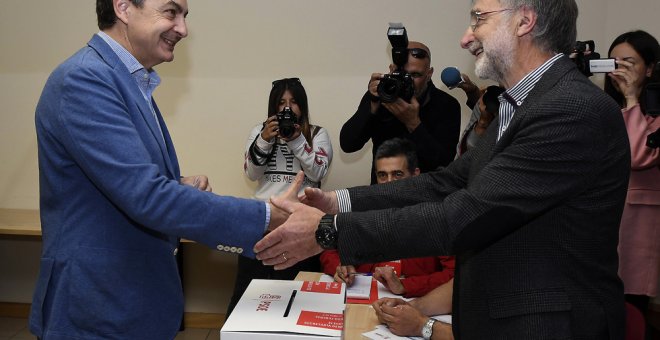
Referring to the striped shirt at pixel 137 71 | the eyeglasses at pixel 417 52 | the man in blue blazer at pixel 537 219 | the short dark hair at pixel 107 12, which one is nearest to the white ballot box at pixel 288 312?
the man in blue blazer at pixel 537 219

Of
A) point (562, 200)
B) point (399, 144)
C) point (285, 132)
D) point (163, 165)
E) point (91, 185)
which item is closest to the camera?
point (562, 200)

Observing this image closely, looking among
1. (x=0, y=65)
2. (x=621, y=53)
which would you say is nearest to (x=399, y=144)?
(x=621, y=53)

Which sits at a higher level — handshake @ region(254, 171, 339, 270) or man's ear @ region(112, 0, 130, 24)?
man's ear @ region(112, 0, 130, 24)

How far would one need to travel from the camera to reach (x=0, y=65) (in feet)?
13.0

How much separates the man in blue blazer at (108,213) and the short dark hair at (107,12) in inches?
4.6

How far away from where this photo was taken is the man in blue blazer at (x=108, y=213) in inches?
50.4

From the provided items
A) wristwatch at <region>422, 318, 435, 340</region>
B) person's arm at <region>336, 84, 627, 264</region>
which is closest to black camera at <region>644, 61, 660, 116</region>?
person's arm at <region>336, 84, 627, 264</region>

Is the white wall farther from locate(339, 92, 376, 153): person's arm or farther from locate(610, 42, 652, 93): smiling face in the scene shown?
locate(610, 42, 652, 93): smiling face

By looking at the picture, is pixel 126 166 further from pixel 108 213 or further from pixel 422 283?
pixel 422 283

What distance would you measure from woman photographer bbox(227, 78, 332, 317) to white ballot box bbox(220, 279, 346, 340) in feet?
4.47

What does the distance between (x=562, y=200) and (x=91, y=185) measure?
3.70ft

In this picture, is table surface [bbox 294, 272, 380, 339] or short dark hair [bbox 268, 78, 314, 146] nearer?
table surface [bbox 294, 272, 380, 339]

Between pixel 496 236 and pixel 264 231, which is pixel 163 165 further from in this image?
pixel 496 236

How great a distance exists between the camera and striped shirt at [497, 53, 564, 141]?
1.32 m
